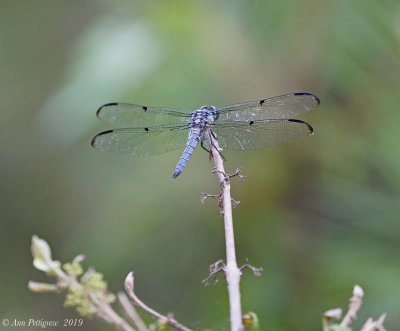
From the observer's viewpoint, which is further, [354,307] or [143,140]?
[143,140]

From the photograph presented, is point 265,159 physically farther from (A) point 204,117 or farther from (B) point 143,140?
(B) point 143,140

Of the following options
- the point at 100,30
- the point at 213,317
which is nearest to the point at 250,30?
the point at 100,30

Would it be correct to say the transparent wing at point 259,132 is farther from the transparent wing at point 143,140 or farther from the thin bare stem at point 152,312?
the thin bare stem at point 152,312

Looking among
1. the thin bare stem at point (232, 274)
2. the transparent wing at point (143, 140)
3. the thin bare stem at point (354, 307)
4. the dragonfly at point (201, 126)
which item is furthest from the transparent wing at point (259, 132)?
the thin bare stem at point (354, 307)

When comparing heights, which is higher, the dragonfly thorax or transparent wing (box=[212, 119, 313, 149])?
the dragonfly thorax

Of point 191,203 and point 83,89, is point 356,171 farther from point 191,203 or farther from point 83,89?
point 83,89

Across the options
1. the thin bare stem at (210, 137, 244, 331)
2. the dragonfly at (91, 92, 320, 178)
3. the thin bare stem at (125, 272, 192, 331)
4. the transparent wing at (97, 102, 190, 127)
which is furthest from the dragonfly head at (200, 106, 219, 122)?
the thin bare stem at (125, 272, 192, 331)

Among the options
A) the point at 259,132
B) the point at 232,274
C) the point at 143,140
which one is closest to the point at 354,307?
the point at 232,274

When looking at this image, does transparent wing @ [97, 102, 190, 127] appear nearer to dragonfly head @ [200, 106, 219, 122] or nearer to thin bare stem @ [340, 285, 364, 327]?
dragonfly head @ [200, 106, 219, 122]
